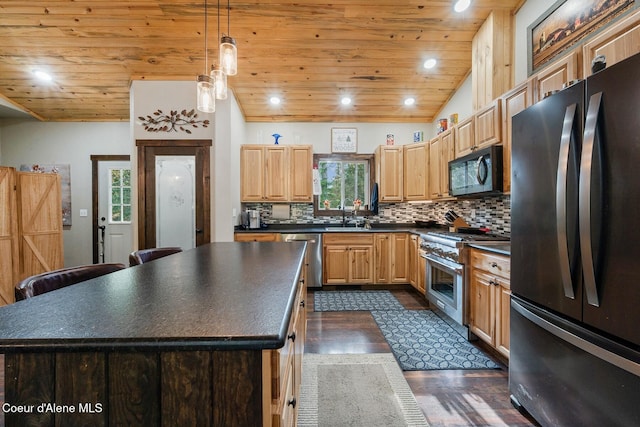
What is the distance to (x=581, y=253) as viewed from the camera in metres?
1.17

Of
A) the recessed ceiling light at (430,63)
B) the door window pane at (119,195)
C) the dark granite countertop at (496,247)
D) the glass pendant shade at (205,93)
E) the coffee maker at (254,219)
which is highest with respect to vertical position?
the recessed ceiling light at (430,63)

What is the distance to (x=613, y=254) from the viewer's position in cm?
108

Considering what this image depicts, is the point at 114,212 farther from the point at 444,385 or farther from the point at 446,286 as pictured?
the point at 444,385

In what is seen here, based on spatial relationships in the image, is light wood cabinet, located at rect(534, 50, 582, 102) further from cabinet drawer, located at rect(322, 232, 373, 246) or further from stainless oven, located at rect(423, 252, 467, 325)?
cabinet drawer, located at rect(322, 232, 373, 246)

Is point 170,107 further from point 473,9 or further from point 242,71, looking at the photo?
point 473,9

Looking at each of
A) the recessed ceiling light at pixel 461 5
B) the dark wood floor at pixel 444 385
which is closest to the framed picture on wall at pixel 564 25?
the recessed ceiling light at pixel 461 5

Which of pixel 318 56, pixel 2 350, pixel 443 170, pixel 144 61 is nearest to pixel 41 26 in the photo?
pixel 144 61

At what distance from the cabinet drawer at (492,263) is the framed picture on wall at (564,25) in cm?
172

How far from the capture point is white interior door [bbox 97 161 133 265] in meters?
4.55

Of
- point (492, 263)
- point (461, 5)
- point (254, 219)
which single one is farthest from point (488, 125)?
point (254, 219)

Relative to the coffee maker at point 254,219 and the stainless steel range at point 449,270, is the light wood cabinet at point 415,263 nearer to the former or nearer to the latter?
the stainless steel range at point 449,270

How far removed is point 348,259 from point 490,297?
80.8 inches

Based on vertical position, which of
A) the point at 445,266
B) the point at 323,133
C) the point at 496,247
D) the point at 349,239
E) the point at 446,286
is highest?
the point at 323,133

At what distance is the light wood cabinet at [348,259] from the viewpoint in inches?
158
